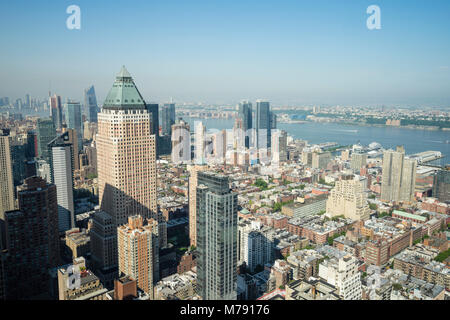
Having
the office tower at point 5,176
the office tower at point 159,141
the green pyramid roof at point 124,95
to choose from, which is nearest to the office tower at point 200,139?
the office tower at point 159,141

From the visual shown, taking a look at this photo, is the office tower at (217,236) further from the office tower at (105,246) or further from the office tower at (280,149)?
the office tower at (280,149)

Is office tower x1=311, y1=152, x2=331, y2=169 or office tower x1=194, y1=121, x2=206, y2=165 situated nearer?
office tower x1=311, y1=152, x2=331, y2=169

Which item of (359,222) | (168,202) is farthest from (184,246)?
(359,222)

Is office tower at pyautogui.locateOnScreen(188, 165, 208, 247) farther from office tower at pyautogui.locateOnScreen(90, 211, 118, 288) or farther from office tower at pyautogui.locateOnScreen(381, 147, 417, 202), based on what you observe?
office tower at pyautogui.locateOnScreen(381, 147, 417, 202)

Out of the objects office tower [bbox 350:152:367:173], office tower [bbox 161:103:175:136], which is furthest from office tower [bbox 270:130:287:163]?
office tower [bbox 161:103:175:136]

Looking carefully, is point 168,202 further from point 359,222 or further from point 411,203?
point 411,203

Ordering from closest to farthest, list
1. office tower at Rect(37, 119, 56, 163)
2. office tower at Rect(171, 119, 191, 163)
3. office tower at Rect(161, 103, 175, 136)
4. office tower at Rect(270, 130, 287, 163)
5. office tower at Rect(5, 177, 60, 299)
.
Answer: office tower at Rect(5, 177, 60, 299), office tower at Rect(37, 119, 56, 163), office tower at Rect(270, 130, 287, 163), office tower at Rect(171, 119, 191, 163), office tower at Rect(161, 103, 175, 136)
